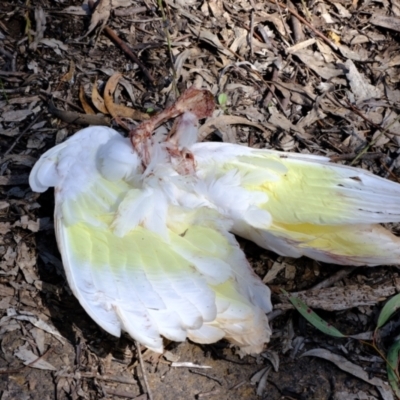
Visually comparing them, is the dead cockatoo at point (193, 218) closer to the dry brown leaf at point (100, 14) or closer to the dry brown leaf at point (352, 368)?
the dry brown leaf at point (352, 368)

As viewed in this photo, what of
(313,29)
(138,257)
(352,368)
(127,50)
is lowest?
(352,368)

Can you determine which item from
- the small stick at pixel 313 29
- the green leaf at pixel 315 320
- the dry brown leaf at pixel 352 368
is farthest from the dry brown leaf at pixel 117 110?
the dry brown leaf at pixel 352 368

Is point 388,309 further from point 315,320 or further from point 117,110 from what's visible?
point 117,110

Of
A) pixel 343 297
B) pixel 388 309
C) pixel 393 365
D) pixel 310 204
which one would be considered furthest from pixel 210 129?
pixel 393 365

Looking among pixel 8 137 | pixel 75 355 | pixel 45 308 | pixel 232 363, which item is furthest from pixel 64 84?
pixel 232 363

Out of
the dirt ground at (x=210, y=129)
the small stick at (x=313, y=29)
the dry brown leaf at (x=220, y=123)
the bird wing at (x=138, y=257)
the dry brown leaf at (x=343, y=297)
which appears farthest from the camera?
the small stick at (x=313, y=29)

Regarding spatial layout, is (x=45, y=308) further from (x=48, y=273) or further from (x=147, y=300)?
(x=147, y=300)
